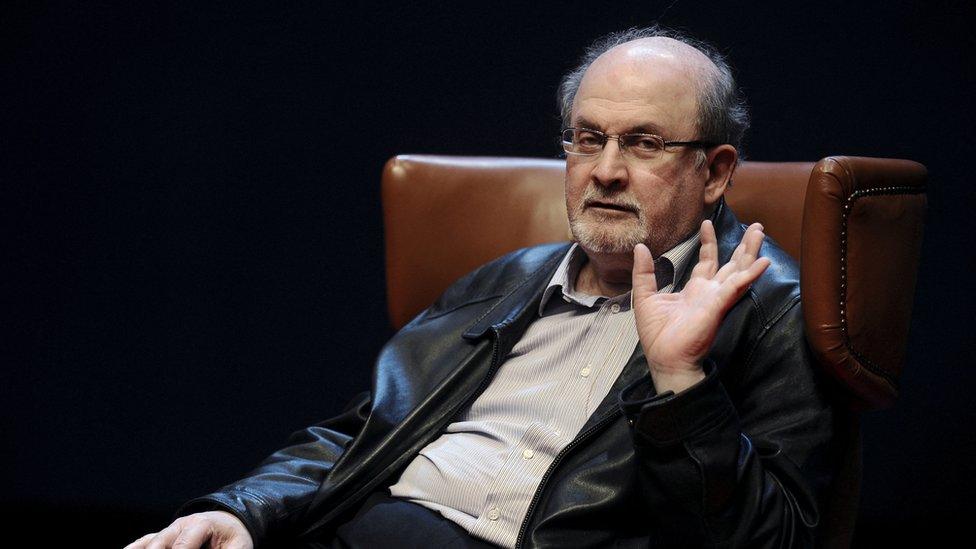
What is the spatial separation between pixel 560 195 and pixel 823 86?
782 millimetres

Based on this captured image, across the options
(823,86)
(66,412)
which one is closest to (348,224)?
(66,412)

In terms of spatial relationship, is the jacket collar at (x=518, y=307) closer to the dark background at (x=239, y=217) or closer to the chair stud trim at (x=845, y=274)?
the chair stud trim at (x=845, y=274)

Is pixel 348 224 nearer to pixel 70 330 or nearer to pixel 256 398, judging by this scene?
pixel 256 398

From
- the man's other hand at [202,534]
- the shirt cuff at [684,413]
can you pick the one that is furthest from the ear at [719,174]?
the man's other hand at [202,534]

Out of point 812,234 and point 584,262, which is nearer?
point 812,234

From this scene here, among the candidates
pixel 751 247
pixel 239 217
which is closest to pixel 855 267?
pixel 751 247

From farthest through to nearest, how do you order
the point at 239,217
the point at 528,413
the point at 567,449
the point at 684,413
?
1. the point at 239,217
2. the point at 528,413
3. the point at 567,449
4. the point at 684,413

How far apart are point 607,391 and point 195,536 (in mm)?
670

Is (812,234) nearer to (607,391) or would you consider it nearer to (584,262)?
(607,391)

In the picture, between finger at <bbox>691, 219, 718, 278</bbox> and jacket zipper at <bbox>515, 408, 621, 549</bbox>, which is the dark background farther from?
jacket zipper at <bbox>515, 408, 621, 549</bbox>

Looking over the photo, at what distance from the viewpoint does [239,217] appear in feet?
9.10

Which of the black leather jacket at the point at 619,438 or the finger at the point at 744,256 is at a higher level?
the finger at the point at 744,256

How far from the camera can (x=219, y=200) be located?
2.77 m

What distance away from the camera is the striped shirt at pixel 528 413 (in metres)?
1.55
